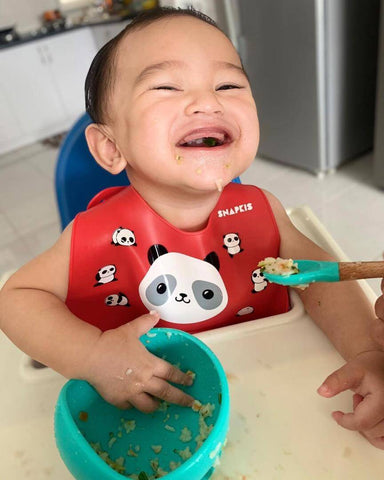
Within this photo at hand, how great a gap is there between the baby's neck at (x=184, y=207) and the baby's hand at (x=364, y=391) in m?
0.37

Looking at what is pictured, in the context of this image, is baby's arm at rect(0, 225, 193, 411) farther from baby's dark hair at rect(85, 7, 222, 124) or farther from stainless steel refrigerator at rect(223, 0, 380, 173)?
stainless steel refrigerator at rect(223, 0, 380, 173)

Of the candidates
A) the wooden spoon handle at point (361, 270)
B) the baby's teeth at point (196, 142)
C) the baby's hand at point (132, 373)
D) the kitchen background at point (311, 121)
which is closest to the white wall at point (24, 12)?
the kitchen background at point (311, 121)

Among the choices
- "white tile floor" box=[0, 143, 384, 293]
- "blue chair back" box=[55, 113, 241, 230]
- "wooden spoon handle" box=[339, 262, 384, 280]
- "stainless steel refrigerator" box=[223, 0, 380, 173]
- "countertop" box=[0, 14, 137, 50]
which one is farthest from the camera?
"countertop" box=[0, 14, 137, 50]

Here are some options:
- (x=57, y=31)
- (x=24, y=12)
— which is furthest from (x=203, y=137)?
(x=24, y=12)

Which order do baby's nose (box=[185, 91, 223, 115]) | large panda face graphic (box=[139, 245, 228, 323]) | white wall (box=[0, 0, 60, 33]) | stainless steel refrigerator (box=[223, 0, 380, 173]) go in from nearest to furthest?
→ baby's nose (box=[185, 91, 223, 115]) < large panda face graphic (box=[139, 245, 228, 323]) < stainless steel refrigerator (box=[223, 0, 380, 173]) < white wall (box=[0, 0, 60, 33])

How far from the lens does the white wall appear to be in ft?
12.8

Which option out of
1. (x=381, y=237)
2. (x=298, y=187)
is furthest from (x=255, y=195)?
(x=298, y=187)

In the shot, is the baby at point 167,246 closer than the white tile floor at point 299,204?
Yes

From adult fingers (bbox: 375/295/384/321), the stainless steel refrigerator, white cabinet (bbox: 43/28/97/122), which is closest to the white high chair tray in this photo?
adult fingers (bbox: 375/295/384/321)

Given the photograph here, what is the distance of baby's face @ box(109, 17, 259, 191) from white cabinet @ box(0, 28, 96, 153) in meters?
3.28

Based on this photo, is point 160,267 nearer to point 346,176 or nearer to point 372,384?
point 372,384

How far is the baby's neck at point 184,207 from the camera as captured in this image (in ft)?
2.48

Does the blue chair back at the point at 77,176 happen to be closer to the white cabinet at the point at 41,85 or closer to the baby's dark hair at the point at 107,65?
the baby's dark hair at the point at 107,65

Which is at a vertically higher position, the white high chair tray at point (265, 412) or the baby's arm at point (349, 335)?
the baby's arm at point (349, 335)
